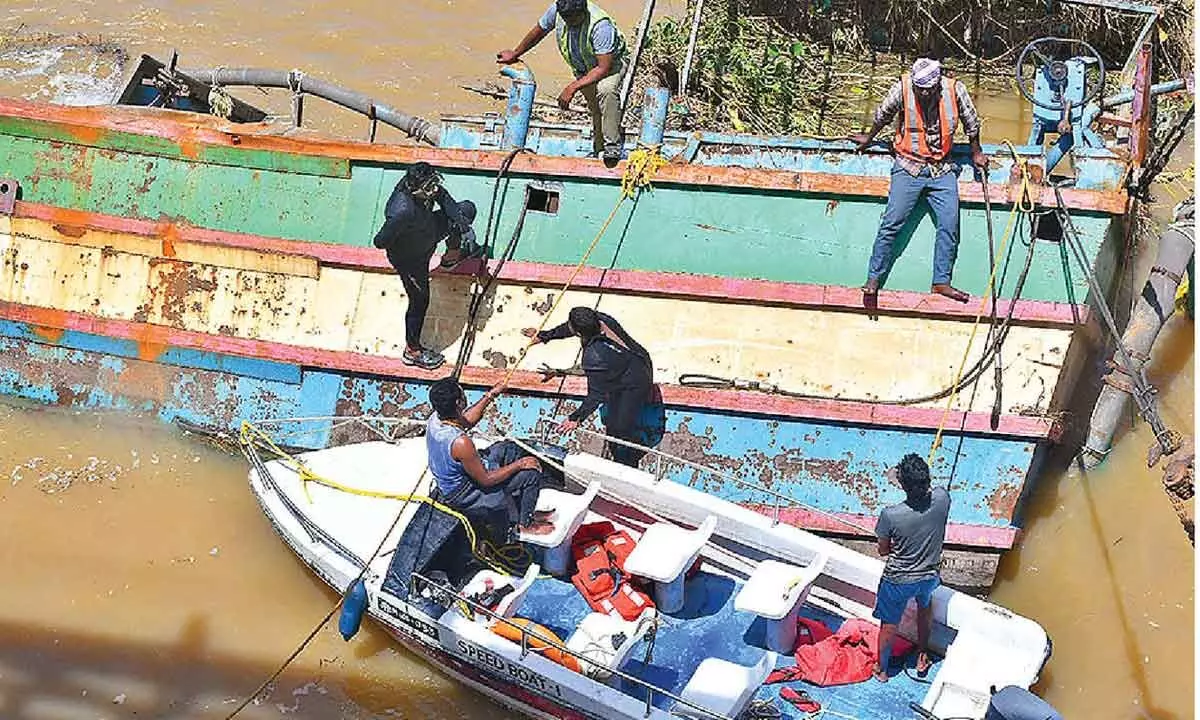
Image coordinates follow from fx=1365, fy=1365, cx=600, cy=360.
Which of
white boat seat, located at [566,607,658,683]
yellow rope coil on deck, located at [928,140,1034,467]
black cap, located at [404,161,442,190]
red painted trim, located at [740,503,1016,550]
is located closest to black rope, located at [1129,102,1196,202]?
yellow rope coil on deck, located at [928,140,1034,467]

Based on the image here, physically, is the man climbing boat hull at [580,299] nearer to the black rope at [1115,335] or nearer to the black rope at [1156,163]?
the black rope at [1115,335]

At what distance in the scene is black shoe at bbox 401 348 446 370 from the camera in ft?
31.7

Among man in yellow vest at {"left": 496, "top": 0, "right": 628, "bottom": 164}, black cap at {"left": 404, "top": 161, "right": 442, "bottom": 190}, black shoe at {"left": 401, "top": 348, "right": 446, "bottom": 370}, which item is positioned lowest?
black shoe at {"left": 401, "top": 348, "right": 446, "bottom": 370}

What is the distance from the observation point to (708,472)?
29.5ft

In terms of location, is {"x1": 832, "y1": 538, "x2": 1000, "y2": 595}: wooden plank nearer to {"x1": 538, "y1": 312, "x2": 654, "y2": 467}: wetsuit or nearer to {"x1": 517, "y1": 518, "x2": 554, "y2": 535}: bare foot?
{"x1": 538, "y1": 312, "x2": 654, "y2": 467}: wetsuit

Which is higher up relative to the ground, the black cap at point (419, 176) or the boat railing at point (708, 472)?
the black cap at point (419, 176)

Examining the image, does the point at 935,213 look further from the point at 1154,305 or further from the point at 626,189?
the point at 626,189

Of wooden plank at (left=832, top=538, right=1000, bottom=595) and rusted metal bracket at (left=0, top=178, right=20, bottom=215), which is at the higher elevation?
rusted metal bracket at (left=0, top=178, right=20, bottom=215)

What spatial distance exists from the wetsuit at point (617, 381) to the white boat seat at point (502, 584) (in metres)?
1.11

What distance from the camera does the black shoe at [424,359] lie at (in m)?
9.67

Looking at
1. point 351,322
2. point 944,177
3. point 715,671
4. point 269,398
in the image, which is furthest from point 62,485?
point 944,177

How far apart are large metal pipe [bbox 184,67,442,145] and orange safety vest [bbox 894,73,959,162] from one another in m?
3.70

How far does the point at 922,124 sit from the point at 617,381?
2657 mm

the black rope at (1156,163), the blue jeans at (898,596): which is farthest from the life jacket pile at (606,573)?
the black rope at (1156,163)
